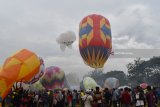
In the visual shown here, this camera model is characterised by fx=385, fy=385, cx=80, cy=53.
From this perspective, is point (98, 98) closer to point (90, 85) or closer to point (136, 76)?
point (90, 85)

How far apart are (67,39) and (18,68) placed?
696 inches

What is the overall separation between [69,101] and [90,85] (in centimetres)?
2588

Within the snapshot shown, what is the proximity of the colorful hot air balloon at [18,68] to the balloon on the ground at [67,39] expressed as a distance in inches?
636

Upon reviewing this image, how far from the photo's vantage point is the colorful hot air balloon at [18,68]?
812 inches

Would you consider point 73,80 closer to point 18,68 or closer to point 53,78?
point 53,78

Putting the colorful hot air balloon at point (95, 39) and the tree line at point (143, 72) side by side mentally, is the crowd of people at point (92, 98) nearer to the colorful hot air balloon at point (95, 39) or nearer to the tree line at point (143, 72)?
the colorful hot air balloon at point (95, 39)

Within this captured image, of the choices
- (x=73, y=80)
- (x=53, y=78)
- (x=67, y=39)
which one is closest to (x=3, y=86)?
(x=67, y=39)

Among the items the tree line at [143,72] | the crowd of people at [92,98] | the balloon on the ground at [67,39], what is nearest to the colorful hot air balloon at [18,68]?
the crowd of people at [92,98]

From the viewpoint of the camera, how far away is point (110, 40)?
38750 mm

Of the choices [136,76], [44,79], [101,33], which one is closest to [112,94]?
[101,33]

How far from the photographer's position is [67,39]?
126 ft

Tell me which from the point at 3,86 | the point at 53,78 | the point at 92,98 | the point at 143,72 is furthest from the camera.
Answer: the point at 143,72

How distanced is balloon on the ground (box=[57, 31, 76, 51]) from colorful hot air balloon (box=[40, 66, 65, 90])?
1285 centimetres

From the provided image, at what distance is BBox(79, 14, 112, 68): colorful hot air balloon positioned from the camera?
125ft
